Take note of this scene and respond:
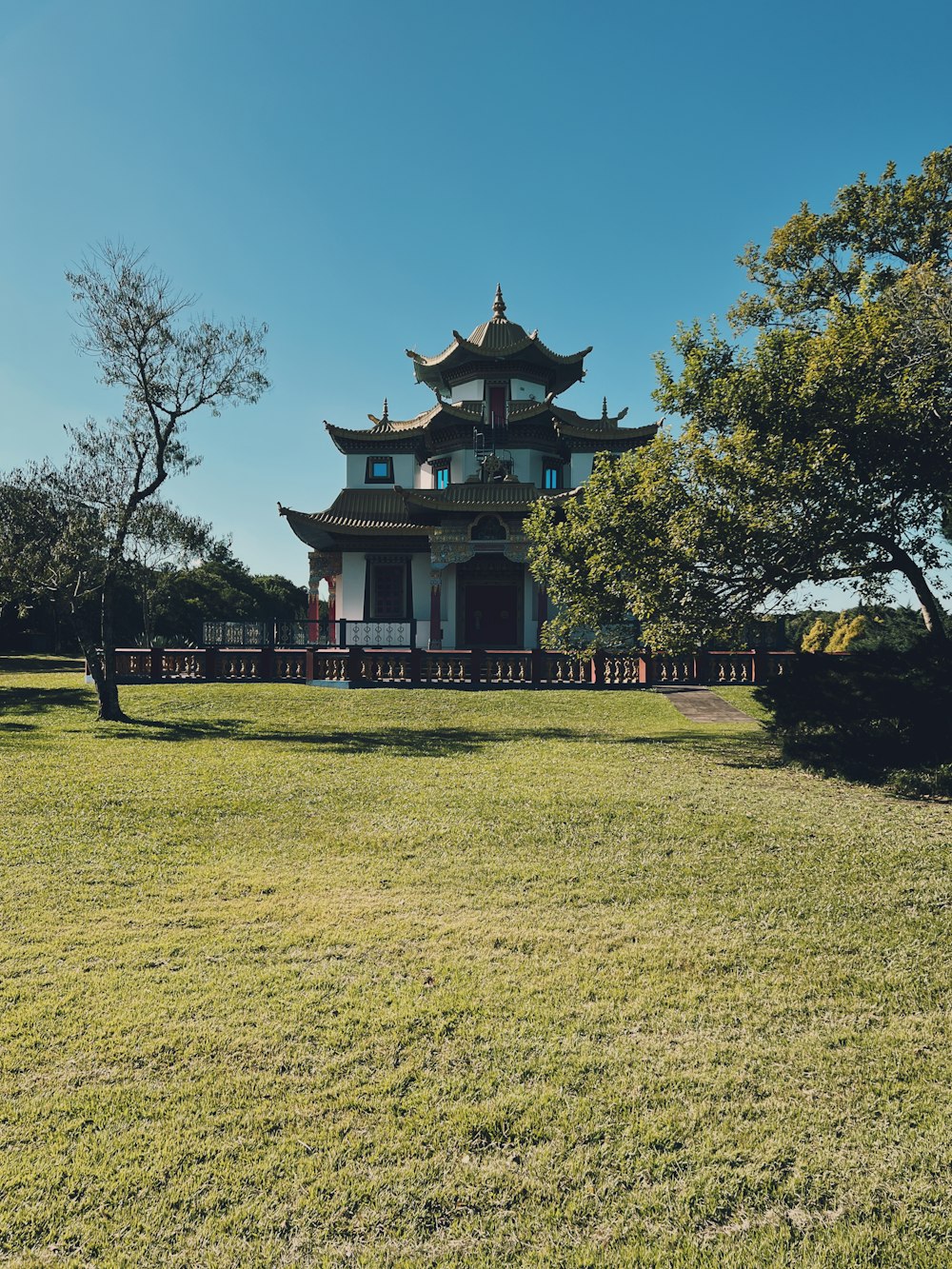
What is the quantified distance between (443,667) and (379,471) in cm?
1457

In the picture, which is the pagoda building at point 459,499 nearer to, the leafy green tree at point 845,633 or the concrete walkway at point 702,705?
the concrete walkway at point 702,705

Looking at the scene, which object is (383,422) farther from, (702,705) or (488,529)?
(702,705)

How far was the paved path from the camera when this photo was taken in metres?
16.0

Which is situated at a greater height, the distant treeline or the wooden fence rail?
the distant treeline

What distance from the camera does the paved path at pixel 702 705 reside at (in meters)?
16.0

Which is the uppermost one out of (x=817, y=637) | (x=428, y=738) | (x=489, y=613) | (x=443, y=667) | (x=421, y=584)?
(x=421, y=584)

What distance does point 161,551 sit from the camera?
76.4 ft

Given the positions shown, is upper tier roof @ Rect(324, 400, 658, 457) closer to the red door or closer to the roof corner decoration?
the roof corner decoration

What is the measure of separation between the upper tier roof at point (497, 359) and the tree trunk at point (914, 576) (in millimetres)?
21875

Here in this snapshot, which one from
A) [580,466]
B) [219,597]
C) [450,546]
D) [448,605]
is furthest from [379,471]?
[219,597]

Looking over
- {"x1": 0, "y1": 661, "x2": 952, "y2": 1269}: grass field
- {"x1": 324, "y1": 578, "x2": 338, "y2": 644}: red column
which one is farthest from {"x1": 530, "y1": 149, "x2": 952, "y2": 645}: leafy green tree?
{"x1": 324, "y1": 578, "x2": 338, "y2": 644}: red column

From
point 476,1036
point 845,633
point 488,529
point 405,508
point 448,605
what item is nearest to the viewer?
point 476,1036

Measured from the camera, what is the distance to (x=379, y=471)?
103 feet

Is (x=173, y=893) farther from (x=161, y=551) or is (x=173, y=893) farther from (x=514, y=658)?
(x=161, y=551)
